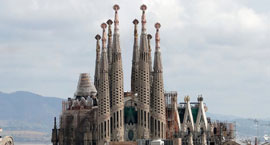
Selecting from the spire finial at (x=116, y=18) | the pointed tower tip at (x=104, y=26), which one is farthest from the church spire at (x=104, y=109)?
the pointed tower tip at (x=104, y=26)

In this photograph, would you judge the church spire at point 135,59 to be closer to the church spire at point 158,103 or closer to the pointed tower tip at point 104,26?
the pointed tower tip at point 104,26

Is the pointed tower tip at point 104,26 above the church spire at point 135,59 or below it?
above

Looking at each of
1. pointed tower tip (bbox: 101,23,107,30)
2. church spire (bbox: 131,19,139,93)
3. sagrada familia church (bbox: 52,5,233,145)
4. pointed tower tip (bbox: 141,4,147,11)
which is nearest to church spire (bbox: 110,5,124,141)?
sagrada familia church (bbox: 52,5,233,145)

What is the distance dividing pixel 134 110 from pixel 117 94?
5.02 meters

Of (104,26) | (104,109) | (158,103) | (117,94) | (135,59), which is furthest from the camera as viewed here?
(104,26)

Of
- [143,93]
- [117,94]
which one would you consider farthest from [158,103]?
[117,94]

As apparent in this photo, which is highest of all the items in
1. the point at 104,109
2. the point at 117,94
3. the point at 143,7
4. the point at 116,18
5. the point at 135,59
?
the point at 143,7

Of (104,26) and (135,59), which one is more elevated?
(104,26)

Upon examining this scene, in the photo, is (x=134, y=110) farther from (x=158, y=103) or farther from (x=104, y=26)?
(x=104, y=26)

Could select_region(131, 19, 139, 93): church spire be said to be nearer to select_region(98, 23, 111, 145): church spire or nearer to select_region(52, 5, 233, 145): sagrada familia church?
select_region(52, 5, 233, 145): sagrada familia church

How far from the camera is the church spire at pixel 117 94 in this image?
141 metres

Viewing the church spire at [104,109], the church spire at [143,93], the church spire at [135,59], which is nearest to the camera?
the church spire at [104,109]

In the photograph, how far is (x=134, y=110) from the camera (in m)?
144

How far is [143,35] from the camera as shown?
144 metres
